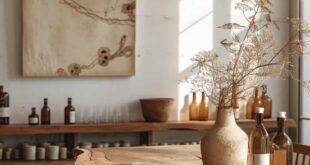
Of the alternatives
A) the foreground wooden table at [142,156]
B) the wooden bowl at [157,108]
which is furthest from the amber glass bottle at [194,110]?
the foreground wooden table at [142,156]

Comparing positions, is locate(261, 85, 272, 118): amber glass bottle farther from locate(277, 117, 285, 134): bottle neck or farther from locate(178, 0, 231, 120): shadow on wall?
Result: locate(277, 117, 285, 134): bottle neck

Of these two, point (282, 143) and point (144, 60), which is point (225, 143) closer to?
→ point (282, 143)

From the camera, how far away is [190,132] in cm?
434

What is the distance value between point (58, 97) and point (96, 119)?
13.7 inches

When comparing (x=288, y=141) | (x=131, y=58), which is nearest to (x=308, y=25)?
(x=288, y=141)

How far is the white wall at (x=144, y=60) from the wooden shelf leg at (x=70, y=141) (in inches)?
6.1

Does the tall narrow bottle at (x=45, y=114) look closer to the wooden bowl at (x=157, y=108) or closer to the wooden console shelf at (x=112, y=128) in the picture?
the wooden console shelf at (x=112, y=128)

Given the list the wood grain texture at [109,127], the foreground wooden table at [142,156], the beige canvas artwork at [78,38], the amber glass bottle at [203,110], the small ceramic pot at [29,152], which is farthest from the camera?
the amber glass bottle at [203,110]

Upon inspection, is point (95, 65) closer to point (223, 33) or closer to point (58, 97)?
point (58, 97)

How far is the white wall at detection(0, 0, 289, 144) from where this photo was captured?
3836mm

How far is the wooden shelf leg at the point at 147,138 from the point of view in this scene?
159 inches

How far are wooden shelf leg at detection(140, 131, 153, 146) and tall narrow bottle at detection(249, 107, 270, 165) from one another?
7.00 feet

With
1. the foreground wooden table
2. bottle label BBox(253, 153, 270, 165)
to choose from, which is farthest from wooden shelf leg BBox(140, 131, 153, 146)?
bottle label BBox(253, 153, 270, 165)

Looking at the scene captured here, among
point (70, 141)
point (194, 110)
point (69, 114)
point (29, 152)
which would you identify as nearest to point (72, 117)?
point (69, 114)
